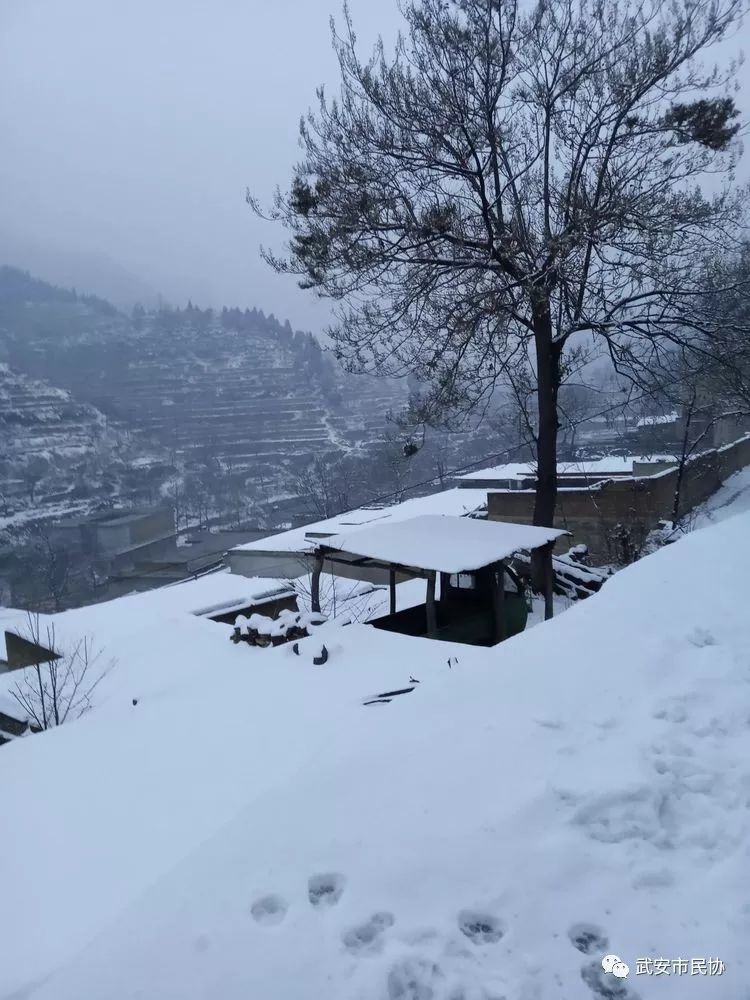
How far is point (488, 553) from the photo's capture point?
738cm

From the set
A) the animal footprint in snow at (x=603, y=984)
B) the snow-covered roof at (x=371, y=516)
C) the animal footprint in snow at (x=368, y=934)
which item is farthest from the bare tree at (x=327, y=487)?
the animal footprint in snow at (x=603, y=984)

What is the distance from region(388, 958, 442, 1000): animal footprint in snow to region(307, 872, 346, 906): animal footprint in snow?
331mm

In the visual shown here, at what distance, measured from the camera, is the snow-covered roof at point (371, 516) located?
21000mm

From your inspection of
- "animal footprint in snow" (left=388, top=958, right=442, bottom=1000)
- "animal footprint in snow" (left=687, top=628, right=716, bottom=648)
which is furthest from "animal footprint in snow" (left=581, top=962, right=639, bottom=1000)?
"animal footprint in snow" (left=687, top=628, right=716, bottom=648)

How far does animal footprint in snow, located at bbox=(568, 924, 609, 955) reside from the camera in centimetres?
192

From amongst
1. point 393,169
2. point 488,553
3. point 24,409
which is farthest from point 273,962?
point 24,409

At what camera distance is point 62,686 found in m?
9.96

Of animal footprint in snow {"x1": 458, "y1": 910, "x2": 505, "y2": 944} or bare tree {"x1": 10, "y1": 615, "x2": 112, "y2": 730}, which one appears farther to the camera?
bare tree {"x1": 10, "y1": 615, "x2": 112, "y2": 730}

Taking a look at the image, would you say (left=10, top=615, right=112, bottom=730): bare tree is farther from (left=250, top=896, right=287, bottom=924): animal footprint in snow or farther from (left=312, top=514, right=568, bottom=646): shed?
(left=250, top=896, right=287, bottom=924): animal footprint in snow

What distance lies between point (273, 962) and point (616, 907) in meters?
1.12

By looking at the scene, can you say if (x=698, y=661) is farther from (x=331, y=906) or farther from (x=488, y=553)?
(x=488, y=553)

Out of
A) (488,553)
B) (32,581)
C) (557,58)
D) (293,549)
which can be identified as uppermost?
(557,58)

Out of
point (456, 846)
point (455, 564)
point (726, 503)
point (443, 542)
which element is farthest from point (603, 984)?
point (726, 503)

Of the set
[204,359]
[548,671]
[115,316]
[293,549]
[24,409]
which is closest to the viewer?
[548,671]
